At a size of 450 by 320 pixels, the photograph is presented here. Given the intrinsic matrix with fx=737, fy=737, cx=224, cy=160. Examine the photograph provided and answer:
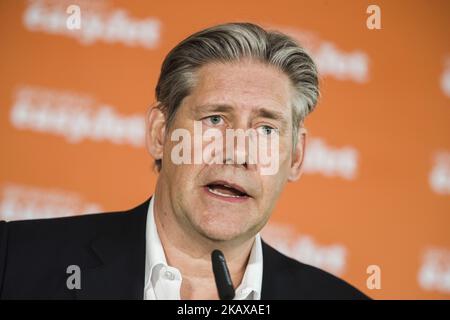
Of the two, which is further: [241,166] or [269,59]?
[269,59]

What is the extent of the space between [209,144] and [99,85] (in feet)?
2.51

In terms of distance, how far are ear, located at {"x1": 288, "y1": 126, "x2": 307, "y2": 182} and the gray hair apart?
3cm

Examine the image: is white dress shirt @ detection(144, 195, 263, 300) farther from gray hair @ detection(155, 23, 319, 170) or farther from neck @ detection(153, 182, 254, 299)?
gray hair @ detection(155, 23, 319, 170)

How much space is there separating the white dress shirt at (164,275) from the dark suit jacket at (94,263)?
1.0 inches

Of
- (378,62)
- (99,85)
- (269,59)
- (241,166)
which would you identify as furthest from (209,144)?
(378,62)

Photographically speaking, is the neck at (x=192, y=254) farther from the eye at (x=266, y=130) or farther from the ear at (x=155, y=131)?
the eye at (x=266, y=130)

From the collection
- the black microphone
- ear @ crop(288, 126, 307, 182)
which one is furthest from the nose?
the black microphone

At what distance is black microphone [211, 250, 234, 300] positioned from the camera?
1.49 metres

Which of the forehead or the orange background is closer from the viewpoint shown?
the forehead

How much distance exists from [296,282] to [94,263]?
58 cm

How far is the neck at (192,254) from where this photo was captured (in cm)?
199

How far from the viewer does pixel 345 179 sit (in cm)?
269

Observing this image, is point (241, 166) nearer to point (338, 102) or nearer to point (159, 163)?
point (159, 163)
